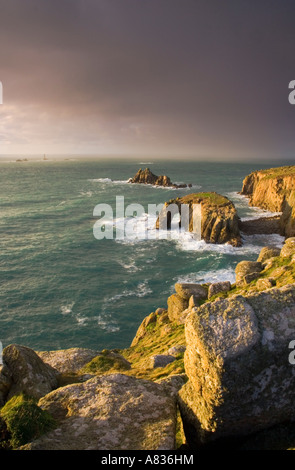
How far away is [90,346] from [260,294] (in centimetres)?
2783

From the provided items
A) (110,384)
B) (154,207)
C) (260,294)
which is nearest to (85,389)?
(110,384)

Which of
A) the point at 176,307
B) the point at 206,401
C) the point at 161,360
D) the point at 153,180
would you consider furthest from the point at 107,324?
the point at 153,180

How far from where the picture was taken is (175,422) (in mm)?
8766

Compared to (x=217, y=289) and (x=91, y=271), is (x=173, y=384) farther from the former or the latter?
(x=91, y=271)

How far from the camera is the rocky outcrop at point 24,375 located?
12344mm

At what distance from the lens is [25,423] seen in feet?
26.7

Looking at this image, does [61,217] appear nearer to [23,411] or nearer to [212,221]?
[212,221]

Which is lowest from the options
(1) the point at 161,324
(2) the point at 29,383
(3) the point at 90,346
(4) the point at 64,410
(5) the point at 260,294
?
(3) the point at 90,346

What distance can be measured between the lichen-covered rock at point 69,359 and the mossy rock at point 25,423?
7659 millimetres

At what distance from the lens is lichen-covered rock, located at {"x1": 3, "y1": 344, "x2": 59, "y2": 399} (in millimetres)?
12359

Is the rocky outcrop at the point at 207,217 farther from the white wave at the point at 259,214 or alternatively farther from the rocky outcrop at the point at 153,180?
the rocky outcrop at the point at 153,180

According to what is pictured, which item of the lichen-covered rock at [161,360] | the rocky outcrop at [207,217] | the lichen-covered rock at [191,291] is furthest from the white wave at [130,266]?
the lichen-covered rock at [161,360]

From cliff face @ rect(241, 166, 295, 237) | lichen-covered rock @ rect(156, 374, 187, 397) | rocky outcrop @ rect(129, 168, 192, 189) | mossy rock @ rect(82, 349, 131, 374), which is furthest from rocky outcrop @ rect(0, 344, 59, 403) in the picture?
rocky outcrop @ rect(129, 168, 192, 189)

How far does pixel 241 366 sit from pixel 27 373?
10.2 m
